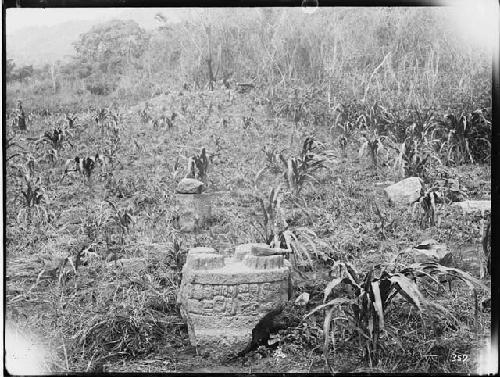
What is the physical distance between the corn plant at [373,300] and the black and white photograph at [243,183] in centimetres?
3

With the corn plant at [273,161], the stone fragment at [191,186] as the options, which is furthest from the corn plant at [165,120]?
the corn plant at [273,161]

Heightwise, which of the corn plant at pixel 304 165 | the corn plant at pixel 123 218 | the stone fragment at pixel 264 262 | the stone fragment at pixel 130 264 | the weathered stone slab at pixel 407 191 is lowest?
the stone fragment at pixel 130 264

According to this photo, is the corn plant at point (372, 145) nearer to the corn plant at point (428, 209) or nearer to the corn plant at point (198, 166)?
the corn plant at point (428, 209)

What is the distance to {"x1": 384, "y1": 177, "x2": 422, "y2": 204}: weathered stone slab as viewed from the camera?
4.16m

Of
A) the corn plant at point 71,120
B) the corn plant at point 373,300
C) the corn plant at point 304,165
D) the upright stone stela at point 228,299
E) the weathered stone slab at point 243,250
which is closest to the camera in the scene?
the corn plant at point 373,300

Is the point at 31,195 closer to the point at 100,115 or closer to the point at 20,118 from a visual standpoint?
the point at 20,118

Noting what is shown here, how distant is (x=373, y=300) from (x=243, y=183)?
42.9 inches

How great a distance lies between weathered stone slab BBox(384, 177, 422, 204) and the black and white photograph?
20 millimetres

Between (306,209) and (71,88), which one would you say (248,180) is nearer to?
(306,209)

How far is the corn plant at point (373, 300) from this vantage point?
149 inches

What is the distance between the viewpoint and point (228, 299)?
3.95 meters

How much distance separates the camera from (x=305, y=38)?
4191 millimetres

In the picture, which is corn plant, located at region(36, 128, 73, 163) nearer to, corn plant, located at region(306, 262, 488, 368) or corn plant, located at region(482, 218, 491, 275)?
corn plant, located at region(306, 262, 488, 368)

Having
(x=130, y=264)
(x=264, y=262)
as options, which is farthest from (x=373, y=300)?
(x=130, y=264)
